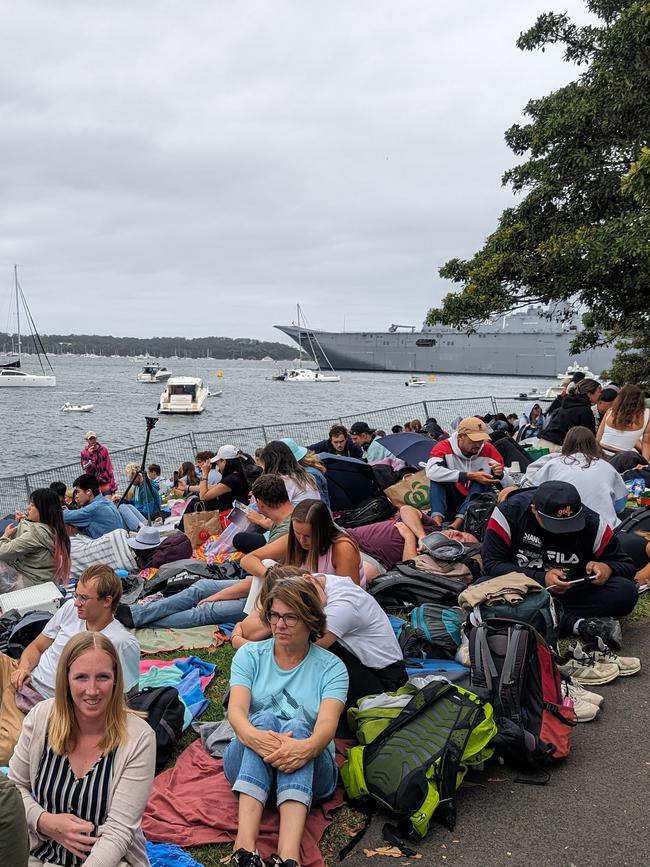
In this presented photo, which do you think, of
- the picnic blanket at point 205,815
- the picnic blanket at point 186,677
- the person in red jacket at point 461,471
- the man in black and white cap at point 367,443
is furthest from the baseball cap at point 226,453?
the picnic blanket at point 205,815

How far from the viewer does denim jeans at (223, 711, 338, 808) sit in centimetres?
346

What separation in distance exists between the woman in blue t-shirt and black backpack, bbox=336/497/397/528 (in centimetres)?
511

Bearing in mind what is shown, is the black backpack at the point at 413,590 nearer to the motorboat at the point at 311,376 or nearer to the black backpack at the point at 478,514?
the black backpack at the point at 478,514

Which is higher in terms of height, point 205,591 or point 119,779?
point 119,779

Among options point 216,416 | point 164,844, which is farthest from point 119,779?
point 216,416

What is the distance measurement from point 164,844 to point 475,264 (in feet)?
39.0

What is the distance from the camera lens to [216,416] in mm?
65750

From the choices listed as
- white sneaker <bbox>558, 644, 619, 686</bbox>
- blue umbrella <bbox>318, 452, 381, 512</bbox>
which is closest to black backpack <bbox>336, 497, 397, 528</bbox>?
blue umbrella <bbox>318, 452, 381, 512</bbox>

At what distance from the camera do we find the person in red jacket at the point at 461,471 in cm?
831

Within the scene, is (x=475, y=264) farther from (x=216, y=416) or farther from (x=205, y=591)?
(x=216, y=416)

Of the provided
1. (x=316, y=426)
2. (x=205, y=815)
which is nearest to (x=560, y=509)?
(x=205, y=815)

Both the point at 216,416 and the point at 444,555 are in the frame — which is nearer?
the point at 444,555

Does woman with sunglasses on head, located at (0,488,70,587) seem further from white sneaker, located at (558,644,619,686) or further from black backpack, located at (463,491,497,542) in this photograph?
white sneaker, located at (558,644,619,686)

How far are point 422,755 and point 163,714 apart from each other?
1.56m
